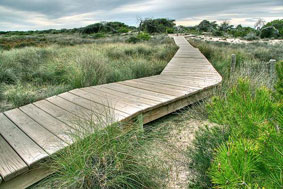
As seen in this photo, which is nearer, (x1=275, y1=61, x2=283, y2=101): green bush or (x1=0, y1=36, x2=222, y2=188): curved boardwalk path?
(x1=275, y1=61, x2=283, y2=101): green bush

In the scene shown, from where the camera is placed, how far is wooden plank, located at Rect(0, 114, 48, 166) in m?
1.87

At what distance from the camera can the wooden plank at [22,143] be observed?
1872mm

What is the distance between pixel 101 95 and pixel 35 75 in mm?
3362

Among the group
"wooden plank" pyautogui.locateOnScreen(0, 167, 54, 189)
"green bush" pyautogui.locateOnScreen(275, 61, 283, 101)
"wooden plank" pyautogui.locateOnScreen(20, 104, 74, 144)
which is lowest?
"wooden plank" pyautogui.locateOnScreen(0, 167, 54, 189)

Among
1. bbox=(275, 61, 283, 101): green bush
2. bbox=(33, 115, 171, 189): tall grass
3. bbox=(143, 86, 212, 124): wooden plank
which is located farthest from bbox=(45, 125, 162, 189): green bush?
bbox=(275, 61, 283, 101): green bush

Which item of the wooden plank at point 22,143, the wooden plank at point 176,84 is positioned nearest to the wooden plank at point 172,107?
the wooden plank at point 176,84

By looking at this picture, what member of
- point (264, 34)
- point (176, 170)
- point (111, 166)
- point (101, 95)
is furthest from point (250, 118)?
point (264, 34)

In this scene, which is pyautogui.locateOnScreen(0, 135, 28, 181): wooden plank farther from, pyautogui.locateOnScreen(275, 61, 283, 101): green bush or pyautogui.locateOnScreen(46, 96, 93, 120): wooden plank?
pyautogui.locateOnScreen(275, 61, 283, 101): green bush

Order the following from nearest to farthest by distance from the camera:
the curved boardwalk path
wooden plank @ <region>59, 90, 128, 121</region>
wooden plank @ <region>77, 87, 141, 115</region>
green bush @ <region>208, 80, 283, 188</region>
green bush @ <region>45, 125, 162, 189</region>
A: green bush @ <region>208, 80, 283, 188</region>, green bush @ <region>45, 125, 162, 189</region>, the curved boardwalk path, wooden plank @ <region>59, 90, 128, 121</region>, wooden plank @ <region>77, 87, 141, 115</region>

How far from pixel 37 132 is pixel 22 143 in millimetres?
228

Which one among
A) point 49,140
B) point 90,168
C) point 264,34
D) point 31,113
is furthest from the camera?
point 264,34

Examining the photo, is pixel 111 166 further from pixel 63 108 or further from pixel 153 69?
pixel 153 69

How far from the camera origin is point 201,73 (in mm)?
4953

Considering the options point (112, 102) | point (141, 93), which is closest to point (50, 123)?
point (112, 102)
